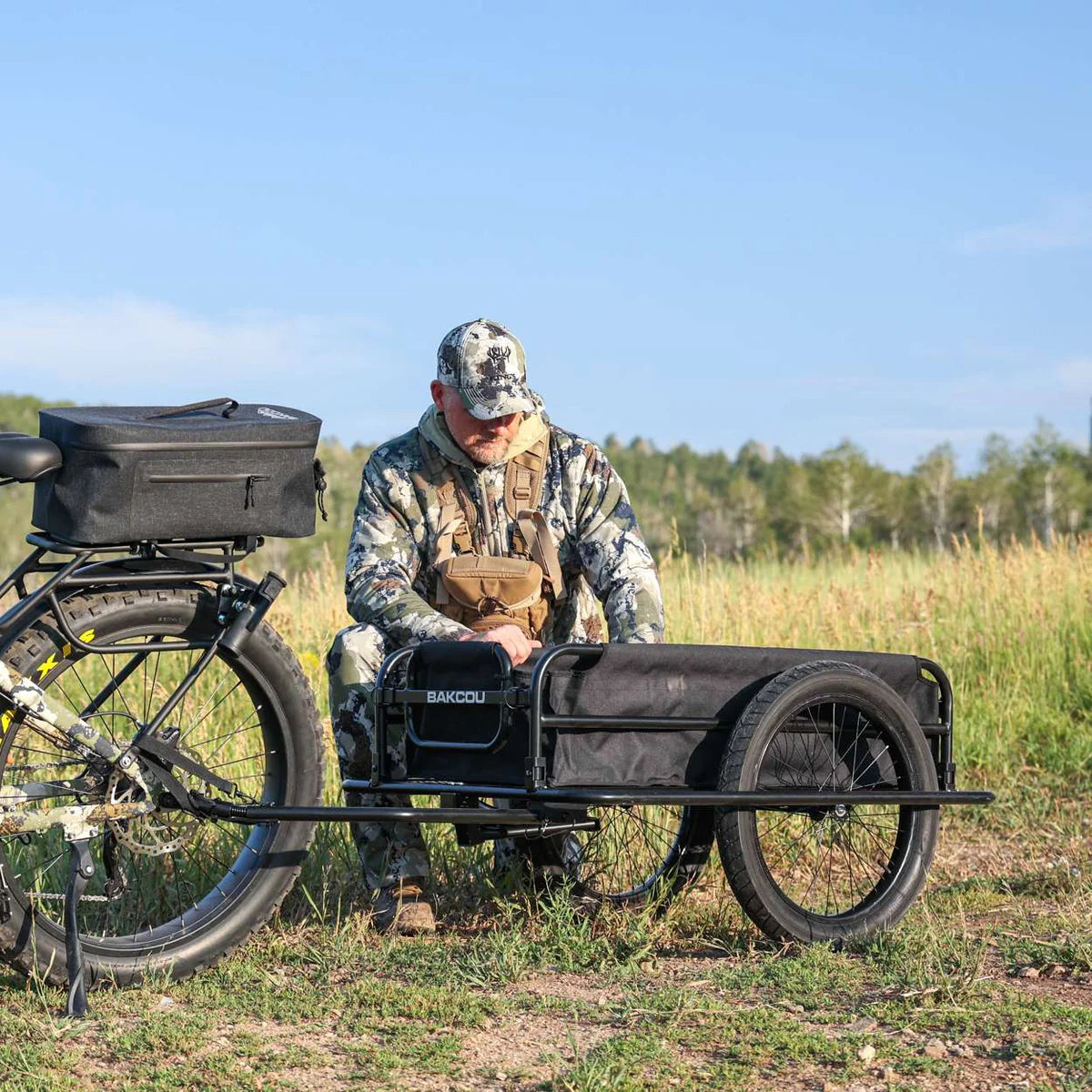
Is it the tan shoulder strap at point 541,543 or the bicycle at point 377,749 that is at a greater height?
the tan shoulder strap at point 541,543

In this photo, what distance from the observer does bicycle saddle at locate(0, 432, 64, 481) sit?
381cm

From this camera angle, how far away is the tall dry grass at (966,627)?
782cm

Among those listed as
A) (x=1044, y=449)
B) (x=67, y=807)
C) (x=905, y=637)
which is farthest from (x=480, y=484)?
(x=1044, y=449)

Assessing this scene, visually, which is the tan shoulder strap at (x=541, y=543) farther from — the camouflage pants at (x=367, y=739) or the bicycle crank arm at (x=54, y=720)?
the bicycle crank arm at (x=54, y=720)

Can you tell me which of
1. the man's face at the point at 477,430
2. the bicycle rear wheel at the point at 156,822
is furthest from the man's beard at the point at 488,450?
the bicycle rear wheel at the point at 156,822

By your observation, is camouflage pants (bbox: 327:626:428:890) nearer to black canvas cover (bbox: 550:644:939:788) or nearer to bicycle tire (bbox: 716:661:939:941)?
black canvas cover (bbox: 550:644:939:788)

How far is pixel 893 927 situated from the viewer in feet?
14.6

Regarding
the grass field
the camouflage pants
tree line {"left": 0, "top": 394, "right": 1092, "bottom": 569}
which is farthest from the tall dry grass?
tree line {"left": 0, "top": 394, "right": 1092, "bottom": 569}

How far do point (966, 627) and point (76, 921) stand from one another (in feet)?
21.5

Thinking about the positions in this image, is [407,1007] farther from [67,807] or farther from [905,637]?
[905,637]

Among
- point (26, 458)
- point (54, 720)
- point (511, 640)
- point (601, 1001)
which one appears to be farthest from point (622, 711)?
point (26, 458)

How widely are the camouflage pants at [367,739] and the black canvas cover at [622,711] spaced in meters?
0.30

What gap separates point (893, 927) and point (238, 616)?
84.4 inches

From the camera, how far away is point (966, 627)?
9227 mm
